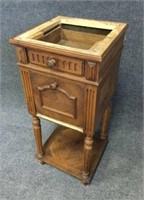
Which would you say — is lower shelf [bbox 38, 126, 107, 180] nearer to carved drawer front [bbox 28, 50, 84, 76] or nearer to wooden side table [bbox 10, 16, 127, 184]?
wooden side table [bbox 10, 16, 127, 184]

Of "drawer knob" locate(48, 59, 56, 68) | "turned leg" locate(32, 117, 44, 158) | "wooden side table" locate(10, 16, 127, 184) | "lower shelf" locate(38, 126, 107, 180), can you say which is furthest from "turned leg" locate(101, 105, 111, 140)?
"drawer knob" locate(48, 59, 56, 68)

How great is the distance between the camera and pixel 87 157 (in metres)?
0.80

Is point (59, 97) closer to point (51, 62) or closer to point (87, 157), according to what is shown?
point (51, 62)

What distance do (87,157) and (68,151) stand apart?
232 millimetres

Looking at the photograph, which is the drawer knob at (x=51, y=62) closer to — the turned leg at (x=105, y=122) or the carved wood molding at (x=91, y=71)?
the carved wood molding at (x=91, y=71)

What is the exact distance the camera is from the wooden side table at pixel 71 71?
591mm

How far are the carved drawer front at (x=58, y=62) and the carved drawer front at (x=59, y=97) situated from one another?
0.12ft

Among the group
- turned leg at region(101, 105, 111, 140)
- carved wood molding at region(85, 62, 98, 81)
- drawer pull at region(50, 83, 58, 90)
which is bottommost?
turned leg at region(101, 105, 111, 140)

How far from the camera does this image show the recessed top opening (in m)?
0.77

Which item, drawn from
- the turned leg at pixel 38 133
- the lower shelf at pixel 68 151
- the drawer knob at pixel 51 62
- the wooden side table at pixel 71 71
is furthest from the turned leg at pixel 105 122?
the drawer knob at pixel 51 62

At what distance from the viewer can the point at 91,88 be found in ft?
2.00

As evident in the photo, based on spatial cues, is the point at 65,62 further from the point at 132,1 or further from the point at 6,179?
the point at 6,179

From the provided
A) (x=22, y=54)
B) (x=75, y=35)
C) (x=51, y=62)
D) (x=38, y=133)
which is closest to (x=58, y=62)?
(x=51, y=62)

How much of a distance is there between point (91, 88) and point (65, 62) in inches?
4.3
